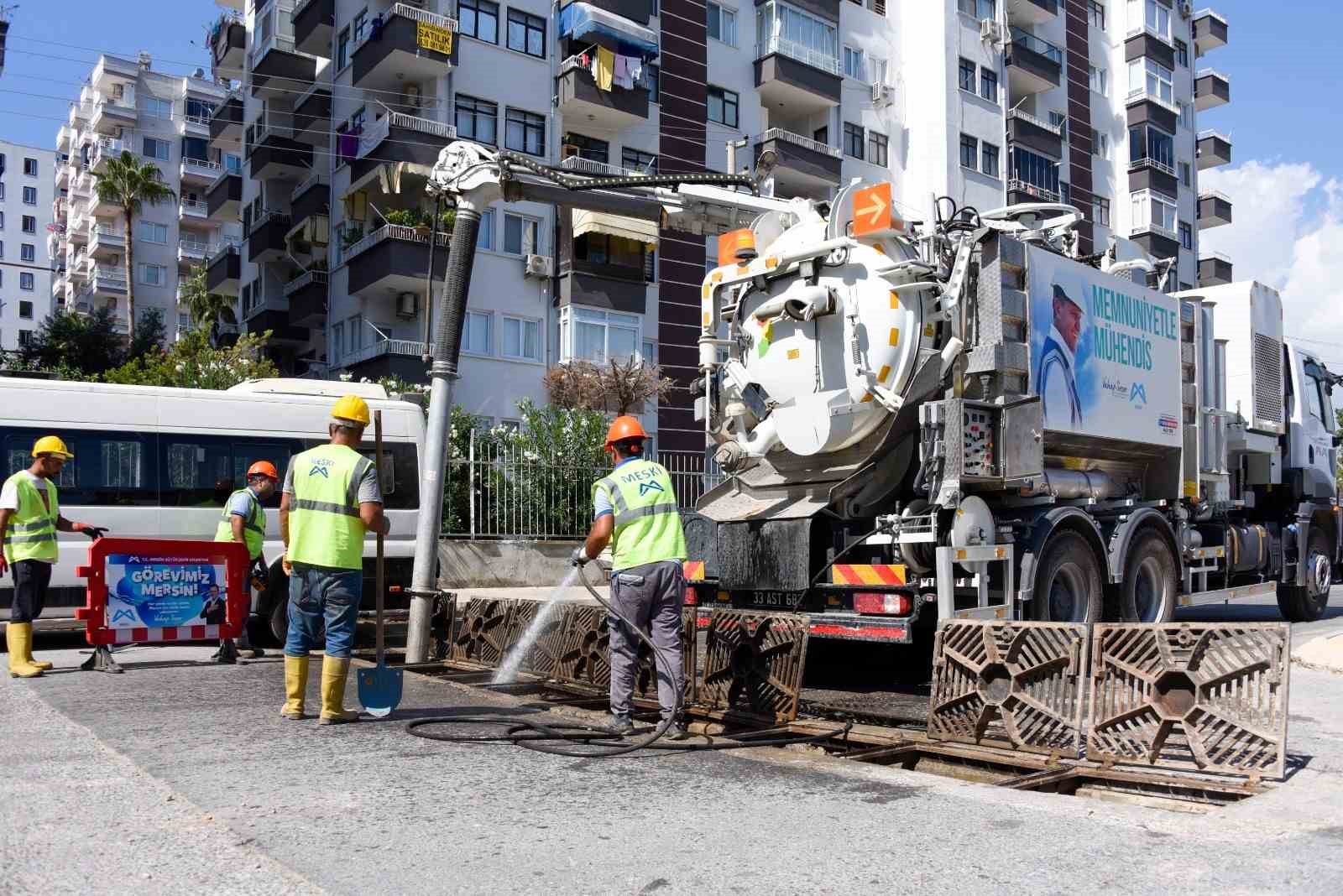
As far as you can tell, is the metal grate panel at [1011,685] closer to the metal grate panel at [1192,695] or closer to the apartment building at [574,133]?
the metal grate panel at [1192,695]

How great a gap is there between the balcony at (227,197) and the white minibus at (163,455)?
30340 millimetres

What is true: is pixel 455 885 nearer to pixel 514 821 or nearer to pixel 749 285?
pixel 514 821

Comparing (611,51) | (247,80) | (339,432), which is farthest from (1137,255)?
(247,80)

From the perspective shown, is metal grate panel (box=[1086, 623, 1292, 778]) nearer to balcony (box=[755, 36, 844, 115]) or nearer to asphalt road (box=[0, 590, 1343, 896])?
asphalt road (box=[0, 590, 1343, 896])

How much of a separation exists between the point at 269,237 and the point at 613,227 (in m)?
11.8

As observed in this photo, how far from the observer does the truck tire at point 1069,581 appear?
928cm

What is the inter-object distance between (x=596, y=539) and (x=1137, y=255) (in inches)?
287

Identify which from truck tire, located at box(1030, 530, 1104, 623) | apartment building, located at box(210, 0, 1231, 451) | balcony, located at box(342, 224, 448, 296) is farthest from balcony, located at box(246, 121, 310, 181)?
truck tire, located at box(1030, 530, 1104, 623)

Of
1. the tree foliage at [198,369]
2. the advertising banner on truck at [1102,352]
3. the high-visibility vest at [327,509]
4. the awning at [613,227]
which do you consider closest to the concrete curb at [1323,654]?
the advertising banner on truck at [1102,352]

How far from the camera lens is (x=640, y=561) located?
7.05 m

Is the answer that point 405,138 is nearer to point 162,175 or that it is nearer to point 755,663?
point 755,663

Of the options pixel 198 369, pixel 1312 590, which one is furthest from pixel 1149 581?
pixel 198 369

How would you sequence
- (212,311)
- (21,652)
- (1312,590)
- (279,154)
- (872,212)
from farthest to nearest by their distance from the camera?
(212,311)
(279,154)
(1312,590)
(872,212)
(21,652)

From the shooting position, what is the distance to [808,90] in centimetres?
3425
